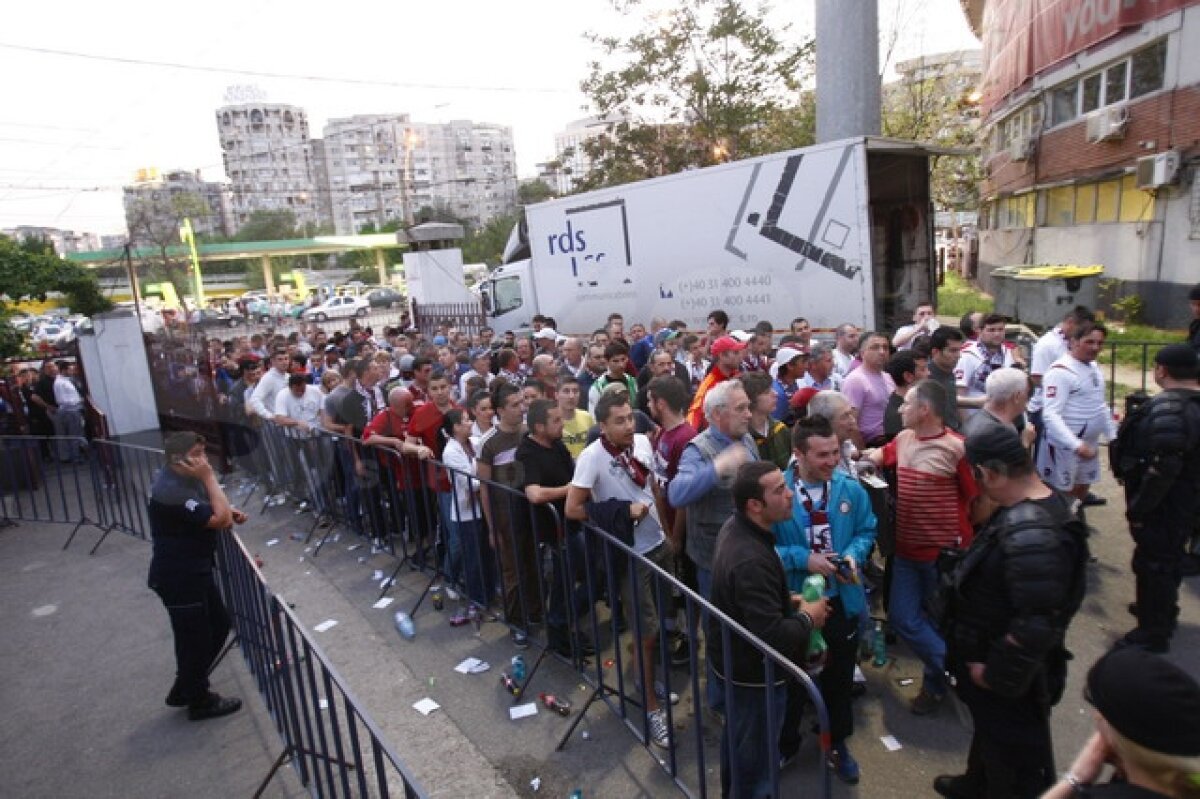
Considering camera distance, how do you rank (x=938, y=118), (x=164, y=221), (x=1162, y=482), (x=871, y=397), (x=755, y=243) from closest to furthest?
(x=1162, y=482) < (x=871, y=397) < (x=755, y=243) < (x=938, y=118) < (x=164, y=221)

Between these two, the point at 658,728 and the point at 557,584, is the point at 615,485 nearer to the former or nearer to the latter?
the point at 557,584

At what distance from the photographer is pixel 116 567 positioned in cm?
719

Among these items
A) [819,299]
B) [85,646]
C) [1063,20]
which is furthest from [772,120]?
[85,646]

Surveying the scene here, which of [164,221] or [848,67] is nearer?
[848,67]

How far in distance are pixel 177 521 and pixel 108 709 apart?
1428mm

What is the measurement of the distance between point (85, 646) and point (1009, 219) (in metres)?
30.2

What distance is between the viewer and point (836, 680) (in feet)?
11.5

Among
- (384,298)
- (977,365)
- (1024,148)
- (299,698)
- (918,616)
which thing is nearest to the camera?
(299,698)

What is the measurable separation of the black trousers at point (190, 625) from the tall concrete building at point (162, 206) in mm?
37543

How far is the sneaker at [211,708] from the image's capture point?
440 centimetres

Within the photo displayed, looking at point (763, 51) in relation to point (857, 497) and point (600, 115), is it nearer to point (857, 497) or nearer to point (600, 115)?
point (600, 115)

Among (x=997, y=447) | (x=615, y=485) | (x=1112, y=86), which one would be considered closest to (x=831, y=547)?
(x=997, y=447)

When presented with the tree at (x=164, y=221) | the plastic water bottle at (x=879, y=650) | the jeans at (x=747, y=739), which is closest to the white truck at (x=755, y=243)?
the plastic water bottle at (x=879, y=650)

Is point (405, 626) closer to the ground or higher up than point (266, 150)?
closer to the ground
